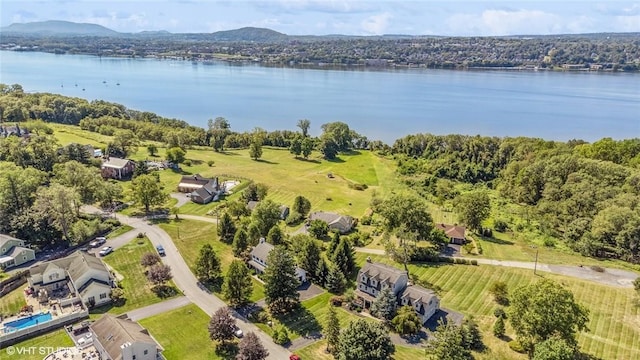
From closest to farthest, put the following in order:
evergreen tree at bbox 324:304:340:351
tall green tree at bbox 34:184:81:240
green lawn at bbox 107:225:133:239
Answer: evergreen tree at bbox 324:304:340:351, tall green tree at bbox 34:184:81:240, green lawn at bbox 107:225:133:239

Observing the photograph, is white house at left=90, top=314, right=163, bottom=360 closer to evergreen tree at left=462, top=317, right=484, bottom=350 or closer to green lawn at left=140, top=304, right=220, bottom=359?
green lawn at left=140, top=304, right=220, bottom=359

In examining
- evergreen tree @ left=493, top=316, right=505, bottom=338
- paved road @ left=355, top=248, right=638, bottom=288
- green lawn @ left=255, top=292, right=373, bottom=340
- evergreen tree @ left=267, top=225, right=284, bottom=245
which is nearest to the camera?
evergreen tree @ left=493, top=316, right=505, bottom=338

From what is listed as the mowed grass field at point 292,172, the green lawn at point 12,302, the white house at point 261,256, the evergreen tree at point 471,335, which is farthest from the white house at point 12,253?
the evergreen tree at point 471,335

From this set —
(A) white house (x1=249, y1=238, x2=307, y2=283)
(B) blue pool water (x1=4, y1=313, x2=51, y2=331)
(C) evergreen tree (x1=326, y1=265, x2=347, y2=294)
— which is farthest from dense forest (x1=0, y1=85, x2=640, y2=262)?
(C) evergreen tree (x1=326, y1=265, x2=347, y2=294)

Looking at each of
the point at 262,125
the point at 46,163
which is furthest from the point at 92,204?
the point at 262,125

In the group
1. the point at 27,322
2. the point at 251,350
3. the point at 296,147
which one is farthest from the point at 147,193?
the point at 296,147

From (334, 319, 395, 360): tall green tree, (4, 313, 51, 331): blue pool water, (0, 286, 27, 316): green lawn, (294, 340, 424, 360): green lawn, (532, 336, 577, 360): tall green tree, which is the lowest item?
(294, 340, 424, 360): green lawn

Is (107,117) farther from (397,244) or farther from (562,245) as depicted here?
(562,245)

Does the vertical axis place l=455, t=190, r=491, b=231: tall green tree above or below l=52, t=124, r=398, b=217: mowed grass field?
above
